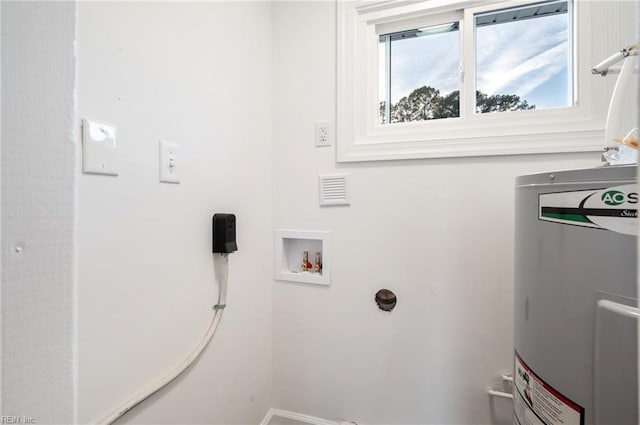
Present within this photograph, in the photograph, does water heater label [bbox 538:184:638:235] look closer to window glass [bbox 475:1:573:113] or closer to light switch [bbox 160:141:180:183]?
window glass [bbox 475:1:573:113]

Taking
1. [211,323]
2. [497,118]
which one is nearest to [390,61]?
[497,118]

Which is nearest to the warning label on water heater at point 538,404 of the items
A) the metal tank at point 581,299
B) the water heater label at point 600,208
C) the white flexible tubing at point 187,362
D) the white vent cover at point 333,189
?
the metal tank at point 581,299

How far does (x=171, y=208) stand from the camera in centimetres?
74

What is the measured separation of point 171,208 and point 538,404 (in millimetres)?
978

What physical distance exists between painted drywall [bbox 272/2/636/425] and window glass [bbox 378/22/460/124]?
24 centimetres

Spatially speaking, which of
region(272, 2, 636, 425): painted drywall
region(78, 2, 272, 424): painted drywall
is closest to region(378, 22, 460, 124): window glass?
region(272, 2, 636, 425): painted drywall

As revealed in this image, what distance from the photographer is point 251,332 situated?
1.10m

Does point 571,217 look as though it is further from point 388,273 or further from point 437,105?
point 437,105

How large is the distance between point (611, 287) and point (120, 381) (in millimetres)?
1002

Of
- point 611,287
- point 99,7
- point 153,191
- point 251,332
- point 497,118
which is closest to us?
point 611,287

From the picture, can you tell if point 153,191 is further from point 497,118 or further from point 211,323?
point 497,118

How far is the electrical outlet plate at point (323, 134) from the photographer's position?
3.78 ft

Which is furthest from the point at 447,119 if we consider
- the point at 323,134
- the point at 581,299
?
the point at 581,299

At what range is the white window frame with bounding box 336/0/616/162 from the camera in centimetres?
88
